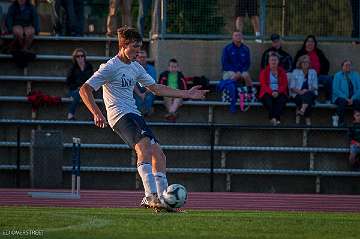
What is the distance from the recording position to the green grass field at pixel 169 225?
438 inches

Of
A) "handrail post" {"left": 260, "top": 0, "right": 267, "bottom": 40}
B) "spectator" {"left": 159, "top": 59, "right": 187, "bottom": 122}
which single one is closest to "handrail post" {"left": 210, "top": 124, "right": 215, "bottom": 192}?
"spectator" {"left": 159, "top": 59, "right": 187, "bottom": 122}

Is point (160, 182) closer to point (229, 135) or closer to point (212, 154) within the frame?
point (212, 154)

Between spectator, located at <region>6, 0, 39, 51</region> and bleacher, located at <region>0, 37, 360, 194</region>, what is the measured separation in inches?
45.6

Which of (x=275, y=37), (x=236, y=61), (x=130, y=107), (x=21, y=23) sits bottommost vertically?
(x=130, y=107)

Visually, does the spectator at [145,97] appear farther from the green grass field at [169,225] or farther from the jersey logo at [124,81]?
the jersey logo at [124,81]

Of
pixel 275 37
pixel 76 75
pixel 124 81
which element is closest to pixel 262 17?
pixel 275 37

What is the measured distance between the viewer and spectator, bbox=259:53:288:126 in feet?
73.1

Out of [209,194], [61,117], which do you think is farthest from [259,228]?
[61,117]

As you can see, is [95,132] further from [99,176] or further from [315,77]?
[315,77]

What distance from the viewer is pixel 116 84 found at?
13961mm

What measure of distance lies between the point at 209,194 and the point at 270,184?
2594 mm

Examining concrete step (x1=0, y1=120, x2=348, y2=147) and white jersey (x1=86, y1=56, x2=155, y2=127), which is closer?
white jersey (x1=86, y1=56, x2=155, y2=127)

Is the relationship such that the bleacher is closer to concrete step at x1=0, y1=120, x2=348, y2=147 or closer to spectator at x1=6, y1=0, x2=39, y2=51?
concrete step at x1=0, y1=120, x2=348, y2=147

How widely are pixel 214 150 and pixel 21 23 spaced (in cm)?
470
